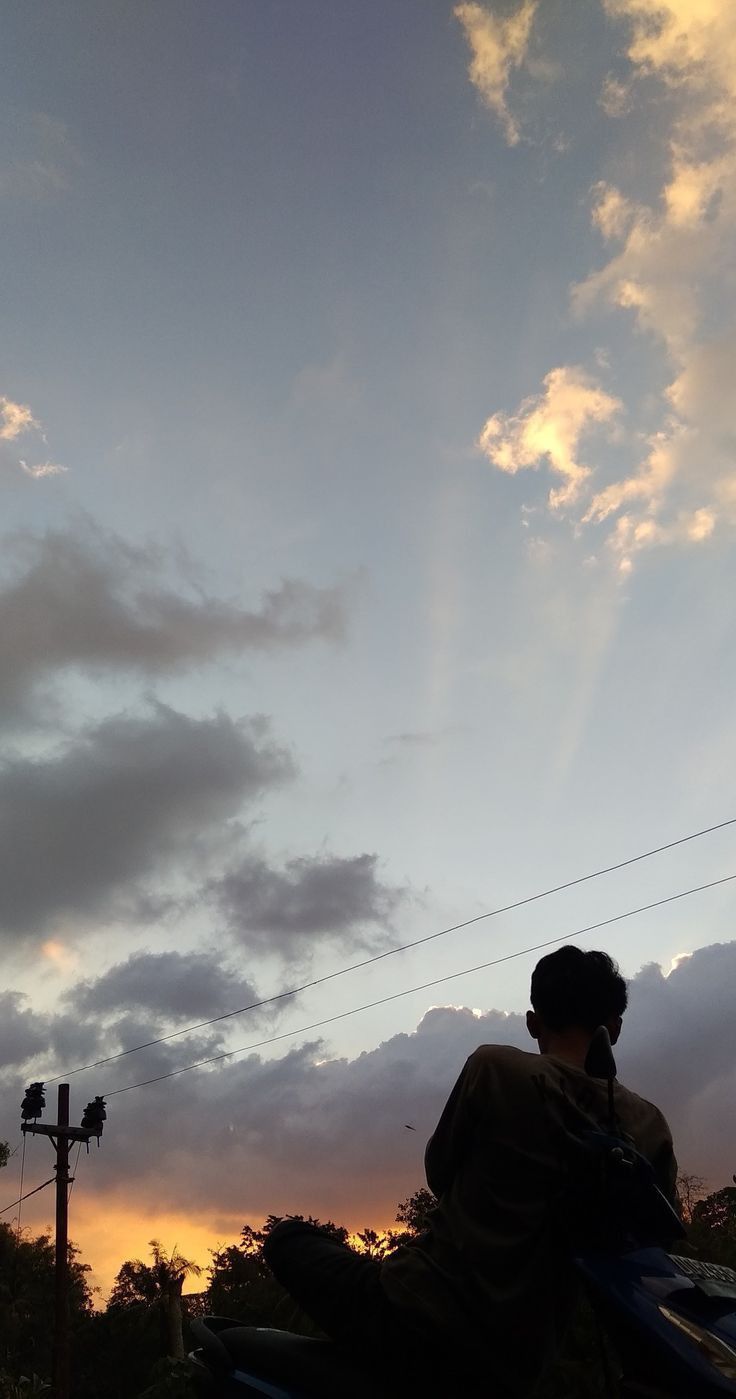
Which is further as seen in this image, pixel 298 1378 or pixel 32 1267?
pixel 32 1267

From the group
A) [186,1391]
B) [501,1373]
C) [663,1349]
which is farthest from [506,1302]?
[186,1391]

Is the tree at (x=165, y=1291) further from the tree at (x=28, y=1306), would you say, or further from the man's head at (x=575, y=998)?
the man's head at (x=575, y=998)

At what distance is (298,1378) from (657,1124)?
1.03 meters

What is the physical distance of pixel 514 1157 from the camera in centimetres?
211

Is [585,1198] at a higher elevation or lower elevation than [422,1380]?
higher

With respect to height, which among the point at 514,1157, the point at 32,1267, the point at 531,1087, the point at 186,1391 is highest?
the point at 32,1267

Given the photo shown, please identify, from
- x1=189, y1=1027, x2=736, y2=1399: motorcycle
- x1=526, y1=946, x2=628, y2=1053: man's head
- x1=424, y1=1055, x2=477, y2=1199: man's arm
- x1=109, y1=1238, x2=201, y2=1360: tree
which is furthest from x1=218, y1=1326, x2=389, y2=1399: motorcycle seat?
x1=109, y1=1238, x2=201, y2=1360: tree

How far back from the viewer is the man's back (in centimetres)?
201

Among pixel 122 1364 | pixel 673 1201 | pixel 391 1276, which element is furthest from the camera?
pixel 122 1364

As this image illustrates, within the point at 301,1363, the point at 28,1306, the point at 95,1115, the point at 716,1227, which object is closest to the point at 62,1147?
the point at 95,1115

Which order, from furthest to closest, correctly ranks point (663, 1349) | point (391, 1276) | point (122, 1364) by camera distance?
point (122, 1364), point (391, 1276), point (663, 1349)

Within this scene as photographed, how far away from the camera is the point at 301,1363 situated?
2236mm

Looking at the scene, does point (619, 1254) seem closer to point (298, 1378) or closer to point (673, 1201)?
point (673, 1201)

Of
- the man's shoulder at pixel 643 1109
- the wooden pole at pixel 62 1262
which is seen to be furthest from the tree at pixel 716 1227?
the wooden pole at pixel 62 1262
